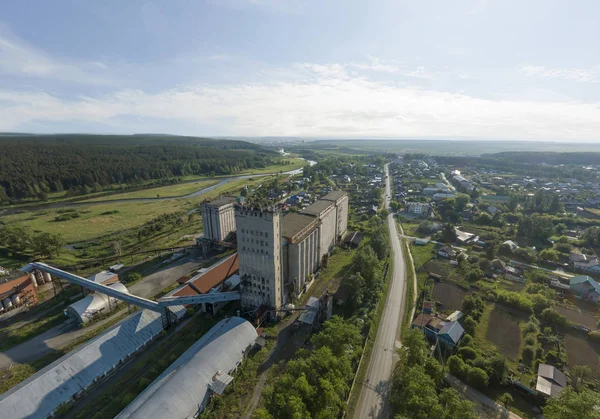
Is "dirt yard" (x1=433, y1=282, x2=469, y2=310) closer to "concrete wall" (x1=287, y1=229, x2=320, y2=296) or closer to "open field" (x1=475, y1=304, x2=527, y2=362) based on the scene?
"open field" (x1=475, y1=304, x2=527, y2=362)

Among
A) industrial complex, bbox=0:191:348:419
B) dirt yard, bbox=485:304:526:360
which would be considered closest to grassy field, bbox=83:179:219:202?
industrial complex, bbox=0:191:348:419

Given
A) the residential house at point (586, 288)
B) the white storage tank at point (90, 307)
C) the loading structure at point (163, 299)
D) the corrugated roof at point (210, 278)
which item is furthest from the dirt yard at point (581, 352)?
the white storage tank at point (90, 307)

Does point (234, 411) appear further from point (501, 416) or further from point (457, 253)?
point (457, 253)

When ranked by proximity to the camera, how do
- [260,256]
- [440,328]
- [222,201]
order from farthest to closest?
1. [222,201]
2. [260,256]
3. [440,328]

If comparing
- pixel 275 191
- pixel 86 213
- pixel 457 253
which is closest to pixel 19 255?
pixel 86 213

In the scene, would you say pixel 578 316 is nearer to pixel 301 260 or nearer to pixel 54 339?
pixel 301 260

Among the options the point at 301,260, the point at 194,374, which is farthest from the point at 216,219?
→ the point at 194,374
